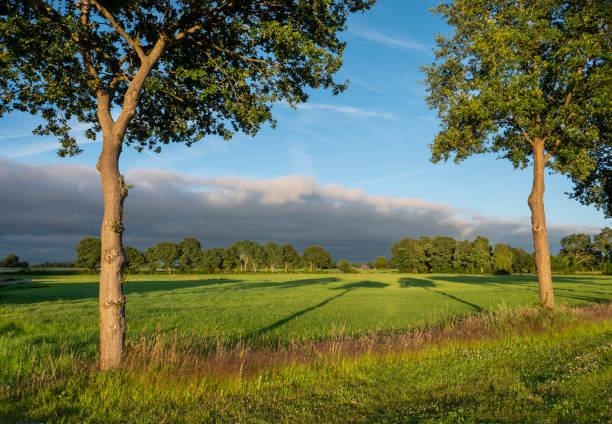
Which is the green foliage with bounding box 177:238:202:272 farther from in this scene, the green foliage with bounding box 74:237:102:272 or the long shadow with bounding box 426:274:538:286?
the long shadow with bounding box 426:274:538:286

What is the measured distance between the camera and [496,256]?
127188 millimetres

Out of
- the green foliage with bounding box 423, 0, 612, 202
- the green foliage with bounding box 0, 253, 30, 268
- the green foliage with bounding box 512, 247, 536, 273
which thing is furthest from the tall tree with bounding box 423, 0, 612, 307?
the green foliage with bounding box 0, 253, 30, 268

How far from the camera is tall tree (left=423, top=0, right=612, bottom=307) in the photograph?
46.6 feet

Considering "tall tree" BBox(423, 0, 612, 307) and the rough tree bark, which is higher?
"tall tree" BBox(423, 0, 612, 307)

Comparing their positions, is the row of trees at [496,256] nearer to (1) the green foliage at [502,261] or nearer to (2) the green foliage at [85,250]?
(1) the green foliage at [502,261]

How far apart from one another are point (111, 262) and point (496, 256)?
14333cm

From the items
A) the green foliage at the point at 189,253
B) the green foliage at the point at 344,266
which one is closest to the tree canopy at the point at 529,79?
the green foliage at the point at 189,253

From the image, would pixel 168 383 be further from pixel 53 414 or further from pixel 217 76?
pixel 217 76

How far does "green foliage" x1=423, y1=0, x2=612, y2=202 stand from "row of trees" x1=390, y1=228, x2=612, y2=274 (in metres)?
122

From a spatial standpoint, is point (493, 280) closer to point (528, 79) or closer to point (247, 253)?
point (528, 79)

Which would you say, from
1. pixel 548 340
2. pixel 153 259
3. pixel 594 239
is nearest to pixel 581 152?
pixel 548 340

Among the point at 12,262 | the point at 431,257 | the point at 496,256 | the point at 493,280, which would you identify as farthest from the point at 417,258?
the point at 12,262

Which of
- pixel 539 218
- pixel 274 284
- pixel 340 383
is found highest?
pixel 539 218

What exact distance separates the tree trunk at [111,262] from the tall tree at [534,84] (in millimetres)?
14154
